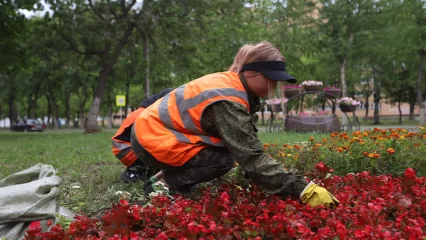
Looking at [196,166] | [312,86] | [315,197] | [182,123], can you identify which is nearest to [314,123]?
[312,86]

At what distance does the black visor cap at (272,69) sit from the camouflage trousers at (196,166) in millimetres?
732

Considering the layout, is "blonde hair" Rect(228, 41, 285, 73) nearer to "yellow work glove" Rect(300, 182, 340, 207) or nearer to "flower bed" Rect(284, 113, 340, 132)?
"yellow work glove" Rect(300, 182, 340, 207)

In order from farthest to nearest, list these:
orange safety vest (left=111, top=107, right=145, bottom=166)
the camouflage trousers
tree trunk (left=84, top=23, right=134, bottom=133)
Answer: tree trunk (left=84, top=23, right=134, bottom=133), orange safety vest (left=111, top=107, right=145, bottom=166), the camouflage trousers

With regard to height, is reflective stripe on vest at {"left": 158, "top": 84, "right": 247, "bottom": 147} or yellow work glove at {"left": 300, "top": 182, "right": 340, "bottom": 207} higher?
reflective stripe on vest at {"left": 158, "top": 84, "right": 247, "bottom": 147}

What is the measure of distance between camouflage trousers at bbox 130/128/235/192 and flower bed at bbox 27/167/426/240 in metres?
0.47

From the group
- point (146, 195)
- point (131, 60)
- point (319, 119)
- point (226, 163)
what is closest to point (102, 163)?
point (146, 195)

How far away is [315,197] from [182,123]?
1113 mm

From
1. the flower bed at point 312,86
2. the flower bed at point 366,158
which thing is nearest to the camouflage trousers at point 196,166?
the flower bed at point 366,158

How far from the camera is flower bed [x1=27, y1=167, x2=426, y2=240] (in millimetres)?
2129

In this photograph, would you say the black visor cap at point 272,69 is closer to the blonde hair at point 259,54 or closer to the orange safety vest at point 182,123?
the blonde hair at point 259,54

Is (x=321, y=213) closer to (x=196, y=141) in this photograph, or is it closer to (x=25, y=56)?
(x=196, y=141)

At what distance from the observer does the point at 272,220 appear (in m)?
2.29

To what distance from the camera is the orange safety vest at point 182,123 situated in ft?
9.92

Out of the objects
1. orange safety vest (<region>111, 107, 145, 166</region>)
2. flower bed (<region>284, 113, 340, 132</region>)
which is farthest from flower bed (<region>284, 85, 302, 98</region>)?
orange safety vest (<region>111, 107, 145, 166</region>)
